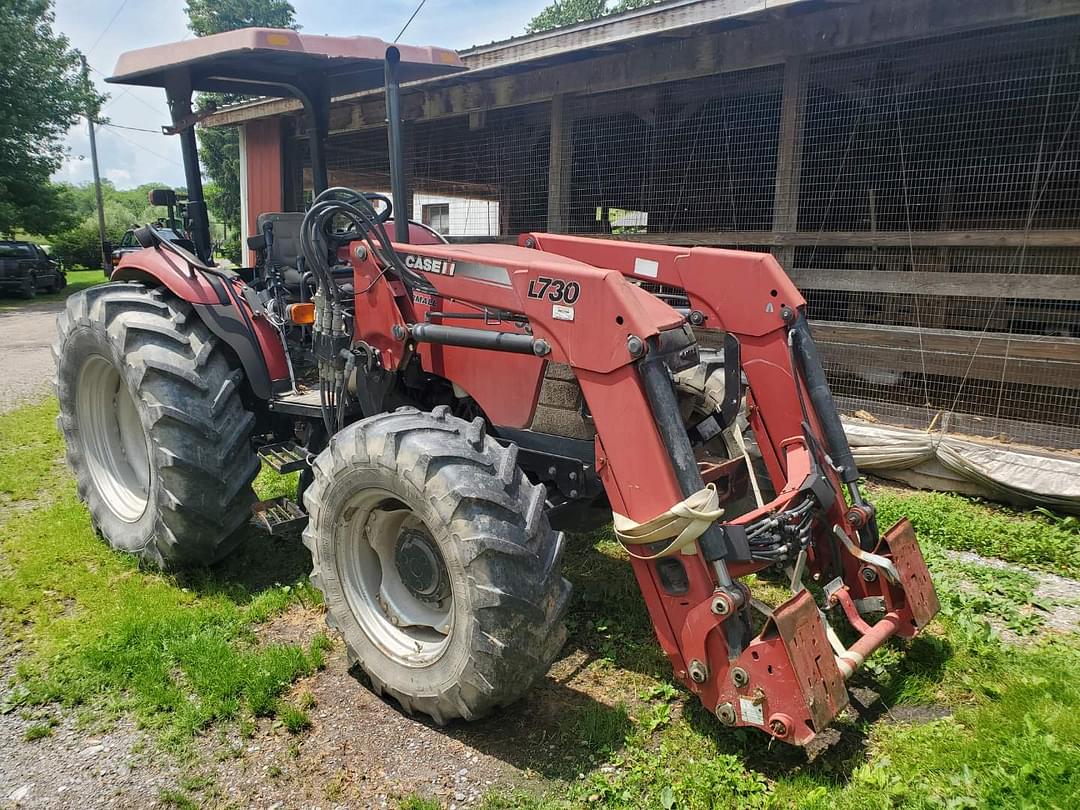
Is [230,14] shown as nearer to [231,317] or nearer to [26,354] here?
[26,354]

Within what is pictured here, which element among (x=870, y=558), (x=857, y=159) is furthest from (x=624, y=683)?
(x=857, y=159)

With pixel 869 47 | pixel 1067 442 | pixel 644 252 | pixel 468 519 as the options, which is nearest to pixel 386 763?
pixel 468 519

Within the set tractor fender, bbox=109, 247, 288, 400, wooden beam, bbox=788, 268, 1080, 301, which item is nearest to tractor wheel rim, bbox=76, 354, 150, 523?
tractor fender, bbox=109, 247, 288, 400

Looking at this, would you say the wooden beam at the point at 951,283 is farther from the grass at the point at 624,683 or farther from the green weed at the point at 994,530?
the grass at the point at 624,683

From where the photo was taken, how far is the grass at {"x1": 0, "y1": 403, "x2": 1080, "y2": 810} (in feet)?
7.39

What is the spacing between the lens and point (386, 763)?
245cm

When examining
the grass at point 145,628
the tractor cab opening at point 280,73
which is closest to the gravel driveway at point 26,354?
the grass at point 145,628

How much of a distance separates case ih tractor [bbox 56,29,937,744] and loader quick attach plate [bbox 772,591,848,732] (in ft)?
0.03

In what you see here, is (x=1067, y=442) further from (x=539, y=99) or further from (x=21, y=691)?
(x=21, y=691)

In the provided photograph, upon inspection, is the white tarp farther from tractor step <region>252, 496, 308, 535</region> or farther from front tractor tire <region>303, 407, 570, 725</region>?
tractor step <region>252, 496, 308, 535</region>

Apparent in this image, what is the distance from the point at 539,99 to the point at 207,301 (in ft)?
16.8

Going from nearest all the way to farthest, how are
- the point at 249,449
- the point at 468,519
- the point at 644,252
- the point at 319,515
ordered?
the point at 468,519 → the point at 319,515 → the point at 644,252 → the point at 249,449

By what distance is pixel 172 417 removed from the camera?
3.35 metres

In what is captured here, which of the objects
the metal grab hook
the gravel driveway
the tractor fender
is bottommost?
the gravel driveway
